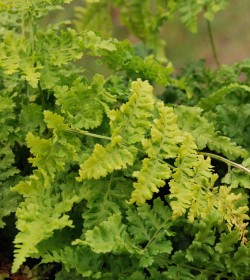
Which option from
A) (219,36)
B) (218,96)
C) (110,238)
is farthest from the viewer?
(219,36)

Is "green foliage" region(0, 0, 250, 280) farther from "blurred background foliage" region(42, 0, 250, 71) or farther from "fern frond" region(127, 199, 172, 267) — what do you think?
"blurred background foliage" region(42, 0, 250, 71)

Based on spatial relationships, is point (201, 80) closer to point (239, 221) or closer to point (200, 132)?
point (200, 132)

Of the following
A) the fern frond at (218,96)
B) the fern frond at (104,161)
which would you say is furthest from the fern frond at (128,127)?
the fern frond at (218,96)

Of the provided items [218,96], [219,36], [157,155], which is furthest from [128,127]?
[219,36]

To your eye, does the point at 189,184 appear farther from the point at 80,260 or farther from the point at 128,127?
the point at 80,260

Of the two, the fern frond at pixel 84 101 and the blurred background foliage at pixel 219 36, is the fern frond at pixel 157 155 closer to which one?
the fern frond at pixel 84 101

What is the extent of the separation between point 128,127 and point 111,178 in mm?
128

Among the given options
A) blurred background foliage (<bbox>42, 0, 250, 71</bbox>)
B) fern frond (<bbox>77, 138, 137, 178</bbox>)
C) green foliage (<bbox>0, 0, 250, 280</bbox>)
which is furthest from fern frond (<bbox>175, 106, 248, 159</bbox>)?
blurred background foliage (<bbox>42, 0, 250, 71</bbox>)

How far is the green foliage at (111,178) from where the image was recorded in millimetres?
1275

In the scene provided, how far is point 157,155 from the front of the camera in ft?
4.29

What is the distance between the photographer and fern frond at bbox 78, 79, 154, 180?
4.21 ft

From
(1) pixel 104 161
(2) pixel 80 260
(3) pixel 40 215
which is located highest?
(1) pixel 104 161

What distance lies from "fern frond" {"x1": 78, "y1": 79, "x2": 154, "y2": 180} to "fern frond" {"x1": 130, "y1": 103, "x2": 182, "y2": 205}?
30 millimetres

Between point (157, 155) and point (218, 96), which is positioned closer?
point (157, 155)
